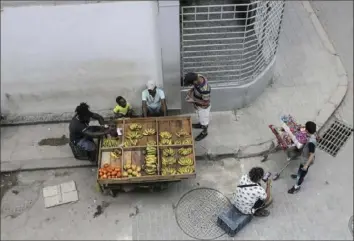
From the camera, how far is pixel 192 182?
29.0 feet

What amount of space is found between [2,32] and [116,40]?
77.1 inches

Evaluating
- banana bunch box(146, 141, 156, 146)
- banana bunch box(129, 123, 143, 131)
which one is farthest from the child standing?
banana bunch box(146, 141, 156, 146)

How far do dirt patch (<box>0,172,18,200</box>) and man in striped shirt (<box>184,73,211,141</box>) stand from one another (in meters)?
3.69

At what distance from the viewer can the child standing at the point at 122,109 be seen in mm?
8773

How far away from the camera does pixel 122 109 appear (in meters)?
8.95

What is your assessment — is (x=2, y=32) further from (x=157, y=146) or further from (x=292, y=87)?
(x=292, y=87)

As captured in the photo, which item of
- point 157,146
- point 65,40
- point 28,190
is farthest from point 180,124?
point 28,190

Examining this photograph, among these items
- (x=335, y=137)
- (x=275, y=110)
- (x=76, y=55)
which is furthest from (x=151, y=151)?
(x=335, y=137)

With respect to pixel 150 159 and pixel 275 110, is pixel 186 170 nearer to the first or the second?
pixel 150 159

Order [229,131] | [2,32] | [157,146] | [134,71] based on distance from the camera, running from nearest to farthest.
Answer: [2,32]
[157,146]
[134,71]
[229,131]

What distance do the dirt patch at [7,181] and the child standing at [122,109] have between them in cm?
232

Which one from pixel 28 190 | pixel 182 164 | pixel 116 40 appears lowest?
pixel 28 190

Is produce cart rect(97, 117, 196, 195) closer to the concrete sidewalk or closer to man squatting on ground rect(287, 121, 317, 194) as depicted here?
the concrete sidewalk

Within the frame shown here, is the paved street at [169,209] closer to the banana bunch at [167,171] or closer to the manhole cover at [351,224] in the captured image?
the manhole cover at [351,224]
